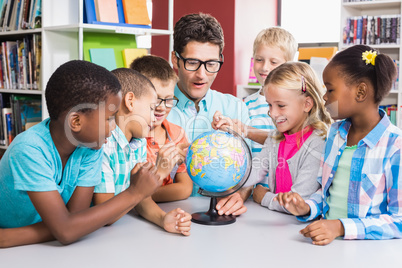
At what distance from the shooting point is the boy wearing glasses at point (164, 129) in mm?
2083

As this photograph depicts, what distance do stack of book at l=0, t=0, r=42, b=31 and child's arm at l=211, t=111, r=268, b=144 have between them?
91.4 inches

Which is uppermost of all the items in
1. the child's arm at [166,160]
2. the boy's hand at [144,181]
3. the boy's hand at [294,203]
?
the child's arm at [166,160]

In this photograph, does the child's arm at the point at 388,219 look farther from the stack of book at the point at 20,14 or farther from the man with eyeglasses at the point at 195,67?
the stack of book at the point at 20,14

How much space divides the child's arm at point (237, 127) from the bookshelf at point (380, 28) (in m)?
3.16

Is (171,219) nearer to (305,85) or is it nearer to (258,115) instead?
(305,85)

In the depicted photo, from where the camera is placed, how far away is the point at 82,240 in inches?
59.2

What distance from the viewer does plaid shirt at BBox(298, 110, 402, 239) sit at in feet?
5.08

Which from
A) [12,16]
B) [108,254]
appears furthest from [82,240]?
[12,16]

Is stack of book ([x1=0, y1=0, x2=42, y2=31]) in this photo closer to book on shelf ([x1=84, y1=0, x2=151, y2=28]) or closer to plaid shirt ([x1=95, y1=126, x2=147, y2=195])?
book on shelf ([x1=84, y1=0, x2=151, y2=28])

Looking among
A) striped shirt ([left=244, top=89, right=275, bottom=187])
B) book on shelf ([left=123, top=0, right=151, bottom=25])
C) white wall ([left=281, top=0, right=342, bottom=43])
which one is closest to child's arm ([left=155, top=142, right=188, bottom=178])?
striped shirt ([left=244, top=89, right=275, bottom=187])

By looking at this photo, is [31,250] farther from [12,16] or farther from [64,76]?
[12,16]

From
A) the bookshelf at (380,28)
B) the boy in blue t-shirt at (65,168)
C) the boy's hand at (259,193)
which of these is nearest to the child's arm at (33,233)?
the boy in blue t-shirt at (65,168)

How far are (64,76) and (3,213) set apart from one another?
0.57 m

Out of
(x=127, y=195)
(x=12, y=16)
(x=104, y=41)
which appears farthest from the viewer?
(x=12, y=16)
